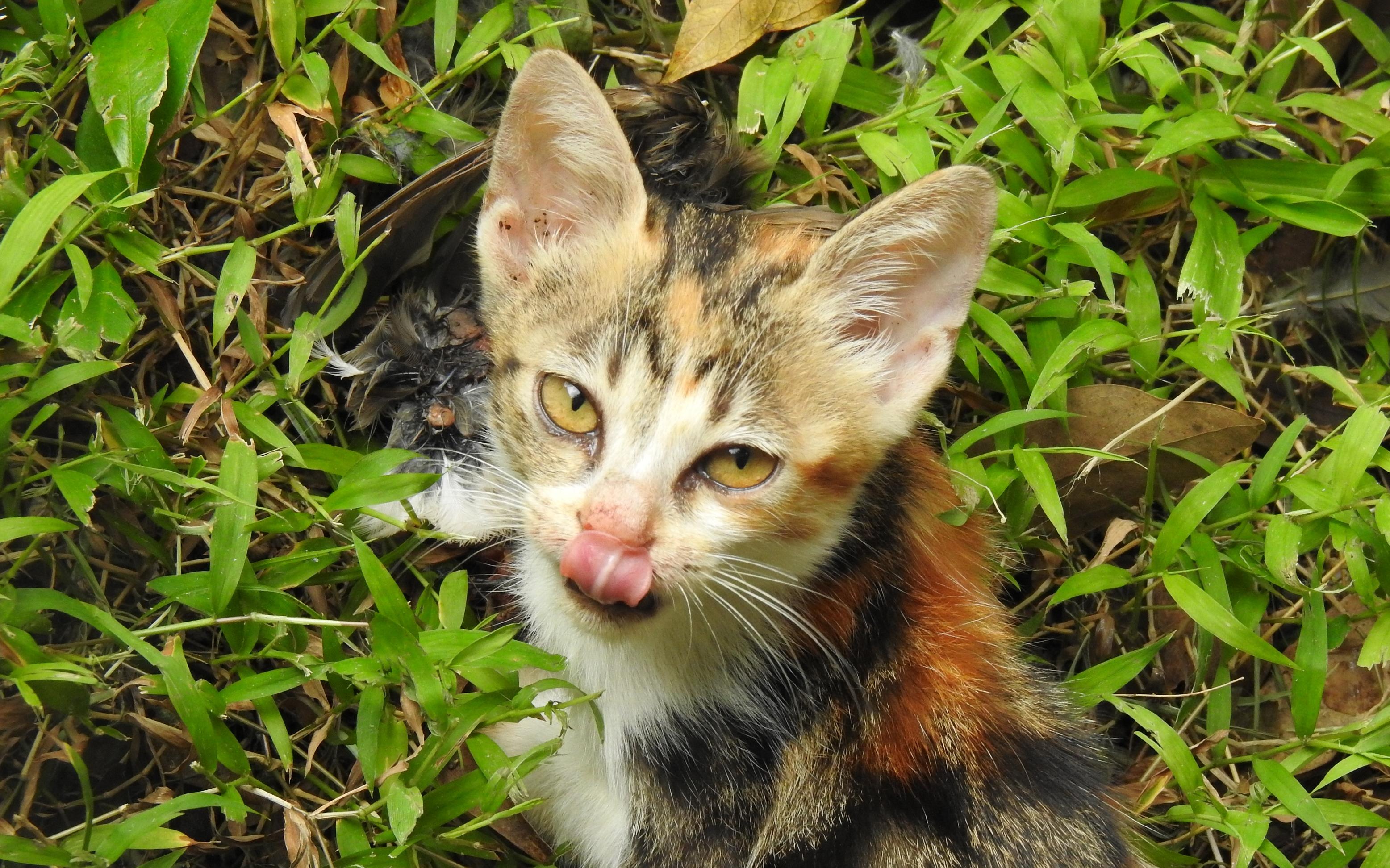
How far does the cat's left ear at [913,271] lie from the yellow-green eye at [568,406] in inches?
23.6

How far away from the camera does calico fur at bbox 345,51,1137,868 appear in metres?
2.65

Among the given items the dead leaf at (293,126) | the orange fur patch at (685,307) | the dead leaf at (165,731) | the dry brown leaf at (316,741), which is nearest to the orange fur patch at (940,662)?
the orange fur patch at (685,307)

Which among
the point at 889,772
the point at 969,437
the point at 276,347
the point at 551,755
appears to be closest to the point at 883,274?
the point at 969,437

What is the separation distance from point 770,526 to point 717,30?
1680 mm

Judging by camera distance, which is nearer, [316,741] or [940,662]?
[940,662]

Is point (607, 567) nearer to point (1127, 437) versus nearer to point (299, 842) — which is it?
point (299, 842)

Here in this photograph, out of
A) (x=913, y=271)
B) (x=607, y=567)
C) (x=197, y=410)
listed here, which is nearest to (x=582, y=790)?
(x=607, y=567)

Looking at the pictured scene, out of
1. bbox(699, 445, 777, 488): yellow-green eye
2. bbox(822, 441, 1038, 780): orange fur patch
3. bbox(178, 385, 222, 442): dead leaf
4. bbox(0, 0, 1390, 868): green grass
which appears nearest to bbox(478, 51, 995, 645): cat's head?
bbox(699, 445, 777, 488): yellow-green eye

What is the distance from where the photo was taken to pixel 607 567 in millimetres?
2396

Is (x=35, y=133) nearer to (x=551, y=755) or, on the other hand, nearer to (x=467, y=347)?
(x=467, y=347)

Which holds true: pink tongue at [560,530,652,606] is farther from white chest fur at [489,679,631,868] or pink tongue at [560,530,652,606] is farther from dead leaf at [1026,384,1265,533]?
dead leaf at [1026,384,1265,533]

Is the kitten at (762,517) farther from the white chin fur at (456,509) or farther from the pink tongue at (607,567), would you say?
the white chin fur at (456,509)

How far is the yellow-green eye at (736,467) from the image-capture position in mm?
2623

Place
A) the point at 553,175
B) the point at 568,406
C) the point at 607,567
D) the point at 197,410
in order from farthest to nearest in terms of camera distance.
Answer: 1. the point at 197,410
2. the point at 553,175
3. the point at 568,406
4. the point at 607,567
